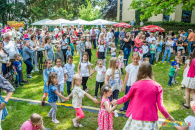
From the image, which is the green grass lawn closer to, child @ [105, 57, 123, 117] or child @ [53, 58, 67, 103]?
child @ [53, 58, 67, 103]

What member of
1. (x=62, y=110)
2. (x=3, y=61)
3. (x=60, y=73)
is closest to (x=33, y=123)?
→ (x=62, y=110)

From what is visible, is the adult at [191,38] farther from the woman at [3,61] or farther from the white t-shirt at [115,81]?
the woman at [3,61]

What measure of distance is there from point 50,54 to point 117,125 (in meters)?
4.79

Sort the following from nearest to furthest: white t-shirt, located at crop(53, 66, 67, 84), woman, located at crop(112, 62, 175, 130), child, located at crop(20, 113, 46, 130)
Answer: woman, located at crop(112, 62, 175, 130) < child, located at crop(20, 113, 46, 130) < white t-shirt, located at crop(53, 66, 67, 84)

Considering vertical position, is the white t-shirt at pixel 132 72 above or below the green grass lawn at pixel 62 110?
above

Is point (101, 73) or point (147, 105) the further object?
point (101, 73)

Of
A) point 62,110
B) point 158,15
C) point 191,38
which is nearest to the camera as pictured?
point 62,110

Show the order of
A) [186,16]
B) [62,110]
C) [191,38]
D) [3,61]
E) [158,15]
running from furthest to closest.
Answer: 1. [158,15]
2. [186,16]
3. [191,38]
4. [3,61]
5. [62,110]

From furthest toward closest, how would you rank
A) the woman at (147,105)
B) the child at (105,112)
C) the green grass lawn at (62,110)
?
1. the green grass lawn at (62,110)
2. the child at (105,112)
3. the woman at (147,105)

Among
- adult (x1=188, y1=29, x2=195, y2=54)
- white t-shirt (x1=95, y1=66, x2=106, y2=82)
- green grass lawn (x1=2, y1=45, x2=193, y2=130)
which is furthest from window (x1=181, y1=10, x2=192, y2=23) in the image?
white t-shirt (x1=95, y1=66, x2=106, y2=82)

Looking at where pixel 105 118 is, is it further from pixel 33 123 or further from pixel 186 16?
pixel 186 16

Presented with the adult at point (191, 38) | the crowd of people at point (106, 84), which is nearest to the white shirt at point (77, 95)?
the crowd of people at point (106, 84)

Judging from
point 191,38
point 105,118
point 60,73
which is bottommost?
point 105,118

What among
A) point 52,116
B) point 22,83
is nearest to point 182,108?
point 52,116
